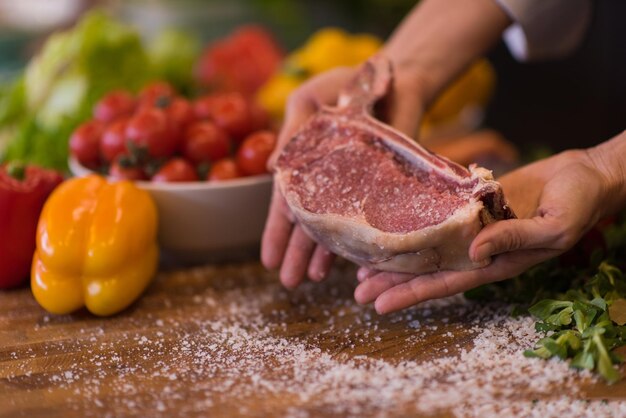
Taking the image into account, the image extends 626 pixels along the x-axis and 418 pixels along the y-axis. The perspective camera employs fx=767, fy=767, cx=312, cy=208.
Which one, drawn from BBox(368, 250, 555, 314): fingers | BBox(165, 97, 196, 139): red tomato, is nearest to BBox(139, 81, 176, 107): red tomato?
BBox(165, 97, 196, 139): red tomato

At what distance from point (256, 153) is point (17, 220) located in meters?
0.76

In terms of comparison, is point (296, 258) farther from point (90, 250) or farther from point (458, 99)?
point (458, 99)

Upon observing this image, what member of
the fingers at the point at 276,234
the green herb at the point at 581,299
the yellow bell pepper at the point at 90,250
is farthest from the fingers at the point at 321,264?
the yellow bell pepper at the point at 90,250

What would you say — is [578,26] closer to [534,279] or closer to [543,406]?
[534,279]

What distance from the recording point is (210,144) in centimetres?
251

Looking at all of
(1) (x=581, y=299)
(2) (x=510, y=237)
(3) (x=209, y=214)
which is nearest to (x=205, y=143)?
(3) (x=209, y=214)

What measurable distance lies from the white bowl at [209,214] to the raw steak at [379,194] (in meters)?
0.41

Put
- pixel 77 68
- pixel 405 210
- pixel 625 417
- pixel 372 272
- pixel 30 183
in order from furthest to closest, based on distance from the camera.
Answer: pixel 77 68 < pixel 30 183 < pixel 372 272 < pixel 405 210 < pixel 625 417

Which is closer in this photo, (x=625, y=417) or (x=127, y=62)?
(x=625, y=417)

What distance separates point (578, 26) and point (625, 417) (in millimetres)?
1758

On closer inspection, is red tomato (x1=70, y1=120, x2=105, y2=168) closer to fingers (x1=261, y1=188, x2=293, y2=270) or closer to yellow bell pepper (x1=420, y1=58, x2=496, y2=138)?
fingers (x1=261, y1=188, x2=293, y2=270)

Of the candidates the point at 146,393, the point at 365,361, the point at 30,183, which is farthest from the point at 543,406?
the point at 30,183

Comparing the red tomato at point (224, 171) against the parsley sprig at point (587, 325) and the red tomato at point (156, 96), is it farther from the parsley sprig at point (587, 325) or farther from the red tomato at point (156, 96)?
→ the parsley sprig at point (587, 325)

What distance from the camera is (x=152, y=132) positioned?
8.04 feet
